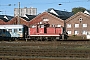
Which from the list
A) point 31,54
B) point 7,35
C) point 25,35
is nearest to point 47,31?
point 25,35

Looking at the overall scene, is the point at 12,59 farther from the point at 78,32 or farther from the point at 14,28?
the point at 78,32

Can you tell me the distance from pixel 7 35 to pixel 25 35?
2937 mm

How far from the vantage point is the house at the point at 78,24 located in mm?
71875

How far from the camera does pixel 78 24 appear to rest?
73375 mm

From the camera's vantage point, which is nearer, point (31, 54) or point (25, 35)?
point (31, 54)

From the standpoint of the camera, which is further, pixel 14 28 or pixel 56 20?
pixel 56 20

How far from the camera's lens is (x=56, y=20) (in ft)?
243

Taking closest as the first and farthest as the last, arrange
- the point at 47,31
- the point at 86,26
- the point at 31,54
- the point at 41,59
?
the point at 41,59 → the point at 31,54 → the point at 47,31 → the point at 86,26

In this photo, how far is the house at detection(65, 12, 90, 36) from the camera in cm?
7188

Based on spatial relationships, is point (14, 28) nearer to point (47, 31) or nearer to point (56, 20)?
point (47, 31)

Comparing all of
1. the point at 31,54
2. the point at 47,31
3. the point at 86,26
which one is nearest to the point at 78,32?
the point at 86,26

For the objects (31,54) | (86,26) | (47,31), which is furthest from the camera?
(86,26)

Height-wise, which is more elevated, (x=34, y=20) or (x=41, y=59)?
(x=34, y=20)

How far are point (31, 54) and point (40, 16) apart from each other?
5557cm
